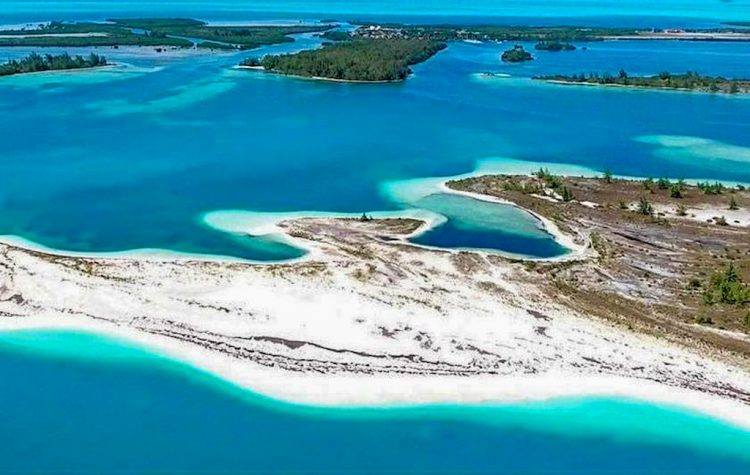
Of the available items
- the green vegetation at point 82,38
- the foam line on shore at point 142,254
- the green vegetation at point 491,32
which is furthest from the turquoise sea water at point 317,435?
the green vegetation at point 491,32

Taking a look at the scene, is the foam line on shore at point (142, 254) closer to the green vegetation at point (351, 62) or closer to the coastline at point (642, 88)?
the green vegetation at point (351, 62)

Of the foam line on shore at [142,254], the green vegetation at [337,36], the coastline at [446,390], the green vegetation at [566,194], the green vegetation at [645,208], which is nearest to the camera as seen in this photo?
the coastline at [446,390]

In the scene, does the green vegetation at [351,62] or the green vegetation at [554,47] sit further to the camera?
the green vegetation at [554,47]

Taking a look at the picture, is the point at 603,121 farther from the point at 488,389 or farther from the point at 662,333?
the point at 488,389

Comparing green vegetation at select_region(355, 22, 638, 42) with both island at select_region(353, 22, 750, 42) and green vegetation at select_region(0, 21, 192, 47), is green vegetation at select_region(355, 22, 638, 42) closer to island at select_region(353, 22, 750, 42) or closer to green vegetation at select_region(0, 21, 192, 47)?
island at select_region(353, 22, 750, 42)

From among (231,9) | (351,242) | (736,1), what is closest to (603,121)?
(351,242)

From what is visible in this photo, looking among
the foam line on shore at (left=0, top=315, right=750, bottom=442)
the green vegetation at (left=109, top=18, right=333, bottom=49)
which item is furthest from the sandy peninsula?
the green vegetation at (left=109, top=18, right=333, bottom=49)
